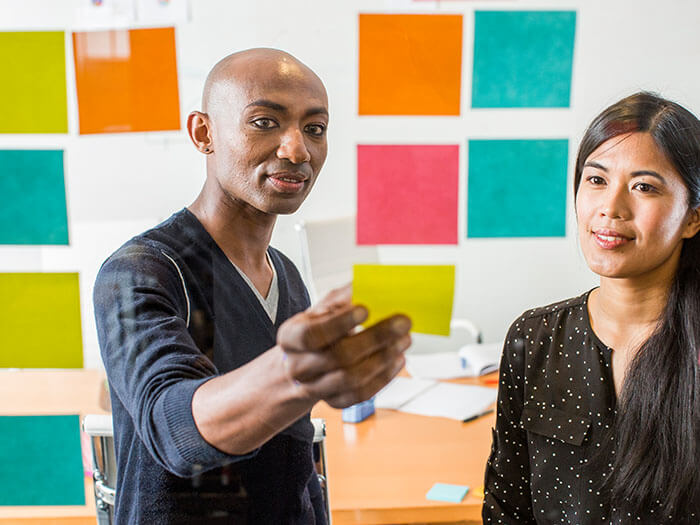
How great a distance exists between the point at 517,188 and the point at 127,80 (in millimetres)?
311

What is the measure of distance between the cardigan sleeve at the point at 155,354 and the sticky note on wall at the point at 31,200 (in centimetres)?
19

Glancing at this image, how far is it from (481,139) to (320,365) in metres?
0.30

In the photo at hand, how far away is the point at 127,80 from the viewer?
0.49 meters

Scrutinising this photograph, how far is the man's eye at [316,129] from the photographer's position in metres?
0.32

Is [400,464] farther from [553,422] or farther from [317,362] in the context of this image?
[317,362]

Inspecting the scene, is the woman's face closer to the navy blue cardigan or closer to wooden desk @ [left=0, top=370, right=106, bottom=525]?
the navy blue cardigan

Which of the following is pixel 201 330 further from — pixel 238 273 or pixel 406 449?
pixel 406 449

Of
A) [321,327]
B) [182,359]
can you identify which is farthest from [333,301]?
[182,359]

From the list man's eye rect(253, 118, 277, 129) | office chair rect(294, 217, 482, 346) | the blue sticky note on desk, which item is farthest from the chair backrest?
the blue sticky note on desk

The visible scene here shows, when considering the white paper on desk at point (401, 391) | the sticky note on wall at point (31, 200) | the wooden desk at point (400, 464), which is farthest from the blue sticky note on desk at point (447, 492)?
the sticky note on wall at point (31, 200)

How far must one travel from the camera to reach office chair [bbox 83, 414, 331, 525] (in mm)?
547

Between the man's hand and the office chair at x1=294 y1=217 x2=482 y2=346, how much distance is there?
0.12 meters

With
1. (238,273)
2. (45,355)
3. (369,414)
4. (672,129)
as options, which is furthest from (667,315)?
(45,355)

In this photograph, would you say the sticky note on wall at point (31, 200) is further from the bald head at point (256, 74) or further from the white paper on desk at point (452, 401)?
the white paper on desk at point (452, 401)
